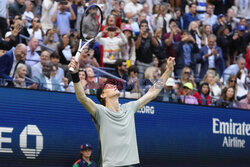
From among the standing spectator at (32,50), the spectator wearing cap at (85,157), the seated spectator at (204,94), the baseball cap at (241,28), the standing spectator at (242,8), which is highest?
the standing spectator at (242,8)

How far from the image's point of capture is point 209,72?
14961 millimetres

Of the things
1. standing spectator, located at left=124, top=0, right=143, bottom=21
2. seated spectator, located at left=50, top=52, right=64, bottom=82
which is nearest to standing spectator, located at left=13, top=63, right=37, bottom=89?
seated spectator, located at left=50, top=52, right=64, bottom=82

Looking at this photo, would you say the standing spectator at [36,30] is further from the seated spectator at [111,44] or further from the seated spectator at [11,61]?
the seated spectator at [11,61]

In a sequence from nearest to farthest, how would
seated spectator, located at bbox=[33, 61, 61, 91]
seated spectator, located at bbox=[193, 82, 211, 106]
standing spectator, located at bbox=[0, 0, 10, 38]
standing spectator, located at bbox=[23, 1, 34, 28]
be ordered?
seated spectator, located at bbox=[33, 61, 61, 91]
standing spectator, located at bbox=[0, 0, 10, 38]
seated spectator, located at bbox=[193, 82, 211, 106]
standing spectator, located at bbox=[23, 1, 34, 28]

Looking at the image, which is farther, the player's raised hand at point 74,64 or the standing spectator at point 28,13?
the standing spectator at point 28,13

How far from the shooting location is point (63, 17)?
14.1m

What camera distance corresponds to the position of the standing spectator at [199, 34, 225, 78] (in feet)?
53.2

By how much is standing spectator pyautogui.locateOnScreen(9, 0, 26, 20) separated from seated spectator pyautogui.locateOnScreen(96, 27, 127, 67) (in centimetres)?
201

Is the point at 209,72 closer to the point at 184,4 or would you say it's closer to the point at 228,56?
the point at 228,56

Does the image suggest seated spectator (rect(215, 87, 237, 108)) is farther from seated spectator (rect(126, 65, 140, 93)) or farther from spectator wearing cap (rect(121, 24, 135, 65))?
seated spectator (rect(126, 65, 140, 93))

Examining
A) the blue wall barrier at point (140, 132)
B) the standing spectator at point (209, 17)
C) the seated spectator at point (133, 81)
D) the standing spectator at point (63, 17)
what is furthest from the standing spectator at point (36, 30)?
the standing spectator at point (209, 17)

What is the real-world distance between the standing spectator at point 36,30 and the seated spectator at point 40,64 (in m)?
1.59

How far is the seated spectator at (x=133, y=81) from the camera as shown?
12039mm

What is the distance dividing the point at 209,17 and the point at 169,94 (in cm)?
606
